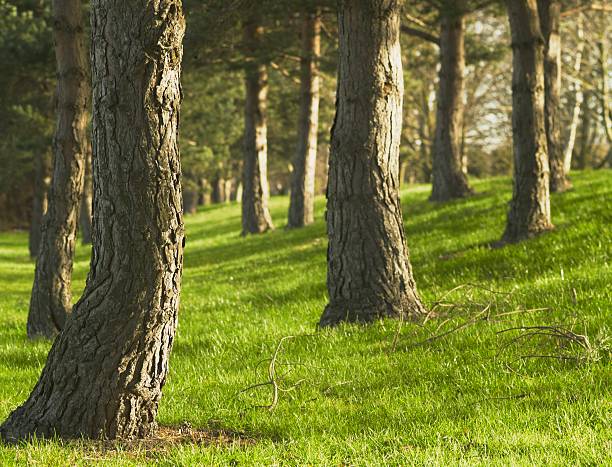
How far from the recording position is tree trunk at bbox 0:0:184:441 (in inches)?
183

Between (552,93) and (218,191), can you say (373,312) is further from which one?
(218,191)

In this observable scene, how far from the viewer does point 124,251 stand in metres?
4.69

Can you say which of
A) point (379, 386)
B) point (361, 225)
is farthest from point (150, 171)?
point (361, 225)

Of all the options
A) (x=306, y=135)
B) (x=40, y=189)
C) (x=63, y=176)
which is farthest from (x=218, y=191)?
(x=63, y=176)

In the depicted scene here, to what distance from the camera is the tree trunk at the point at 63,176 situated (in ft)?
32.4

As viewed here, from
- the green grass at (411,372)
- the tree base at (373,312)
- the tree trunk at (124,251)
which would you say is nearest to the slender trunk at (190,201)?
the green grass at (411,372)

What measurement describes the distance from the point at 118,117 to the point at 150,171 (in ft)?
1.37

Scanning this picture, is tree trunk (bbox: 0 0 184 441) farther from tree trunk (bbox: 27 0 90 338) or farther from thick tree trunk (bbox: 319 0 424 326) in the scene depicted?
tree trunk (bbox: 27 0 90 338)

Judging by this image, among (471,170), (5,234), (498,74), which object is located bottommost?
(5,234)

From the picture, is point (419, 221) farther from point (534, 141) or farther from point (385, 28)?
point (385, 28)

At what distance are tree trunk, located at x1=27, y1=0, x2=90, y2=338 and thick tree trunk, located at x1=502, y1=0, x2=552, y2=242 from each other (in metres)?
6.63

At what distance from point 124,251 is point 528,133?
8.29 meters

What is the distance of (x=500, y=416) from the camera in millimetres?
4719

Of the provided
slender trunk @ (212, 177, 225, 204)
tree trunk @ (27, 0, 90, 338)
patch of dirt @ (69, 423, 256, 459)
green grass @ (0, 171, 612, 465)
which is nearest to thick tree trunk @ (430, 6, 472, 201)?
green grass @ (0, 171, 612, 465)
